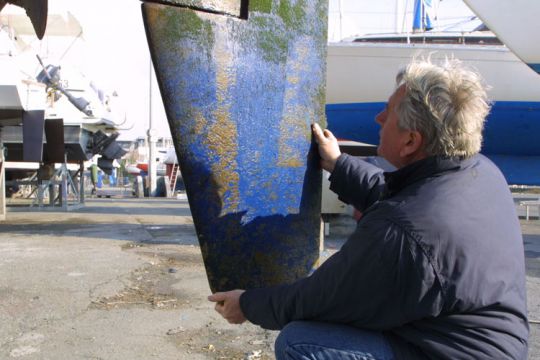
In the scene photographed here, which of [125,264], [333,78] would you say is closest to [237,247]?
[125,264]

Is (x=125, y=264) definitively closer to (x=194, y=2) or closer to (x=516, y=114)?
(x=194, y=2)

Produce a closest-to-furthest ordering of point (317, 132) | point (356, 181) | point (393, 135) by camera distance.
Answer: point (393, 135), point (317, 132), point (356, 181)

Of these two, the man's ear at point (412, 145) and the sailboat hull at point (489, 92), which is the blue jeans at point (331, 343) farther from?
the sailboat hull at point (489, 92)

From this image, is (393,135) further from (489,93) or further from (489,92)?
(489,93)

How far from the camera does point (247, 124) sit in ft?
5.60

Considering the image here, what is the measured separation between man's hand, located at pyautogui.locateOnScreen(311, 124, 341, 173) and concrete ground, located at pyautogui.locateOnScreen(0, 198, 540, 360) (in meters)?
1.52

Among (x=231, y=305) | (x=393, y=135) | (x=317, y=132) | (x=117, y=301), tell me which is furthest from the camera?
(x=117, y=301)

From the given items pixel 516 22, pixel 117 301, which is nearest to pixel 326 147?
pixel 117 301

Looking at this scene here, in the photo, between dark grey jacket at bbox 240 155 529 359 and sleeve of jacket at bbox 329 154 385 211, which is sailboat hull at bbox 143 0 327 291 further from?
dark grey jacket at bbox 240 155 529 359

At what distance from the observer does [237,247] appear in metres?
1.77

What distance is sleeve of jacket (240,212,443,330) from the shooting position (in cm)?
131

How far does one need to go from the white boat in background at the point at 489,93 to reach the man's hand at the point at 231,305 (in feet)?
22.1

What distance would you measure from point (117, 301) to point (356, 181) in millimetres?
2758

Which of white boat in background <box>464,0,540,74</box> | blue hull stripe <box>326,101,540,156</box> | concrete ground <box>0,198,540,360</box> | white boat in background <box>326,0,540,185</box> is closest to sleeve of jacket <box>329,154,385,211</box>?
concrete ground <box>0,198,540,360</box>
